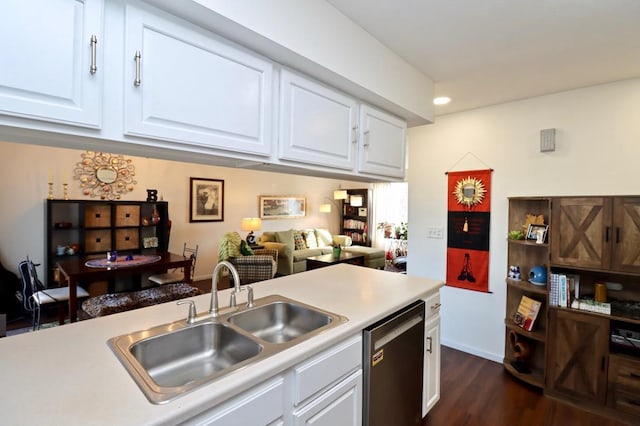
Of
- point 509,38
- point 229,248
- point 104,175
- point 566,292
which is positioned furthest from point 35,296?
point 566,292

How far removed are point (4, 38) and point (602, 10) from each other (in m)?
2.35

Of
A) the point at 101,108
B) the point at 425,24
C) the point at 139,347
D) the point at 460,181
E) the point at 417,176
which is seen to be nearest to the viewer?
the point at 101,108

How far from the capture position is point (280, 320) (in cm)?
166

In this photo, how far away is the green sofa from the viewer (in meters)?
5.86

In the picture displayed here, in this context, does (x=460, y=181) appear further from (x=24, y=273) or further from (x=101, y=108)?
(x=24, y=273)

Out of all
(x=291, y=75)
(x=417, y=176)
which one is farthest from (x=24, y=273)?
(x=417, y=176)

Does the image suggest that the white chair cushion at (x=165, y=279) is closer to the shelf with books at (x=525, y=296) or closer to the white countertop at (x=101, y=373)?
the white countertop at (x=101, y=373)

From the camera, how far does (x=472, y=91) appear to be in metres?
2.54

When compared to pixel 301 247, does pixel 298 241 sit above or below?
above

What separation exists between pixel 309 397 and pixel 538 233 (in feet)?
7.66

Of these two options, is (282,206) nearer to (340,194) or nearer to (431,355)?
(340,194)

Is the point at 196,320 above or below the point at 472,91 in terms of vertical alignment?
below

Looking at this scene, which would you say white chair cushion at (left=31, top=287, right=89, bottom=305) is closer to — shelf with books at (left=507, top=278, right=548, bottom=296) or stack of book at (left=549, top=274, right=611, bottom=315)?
shelf with books at (left=507, top=278, right=548, bottom=296)

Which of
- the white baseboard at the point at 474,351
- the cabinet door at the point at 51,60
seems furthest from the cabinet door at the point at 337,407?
the white baseboard at the point at 474,351
